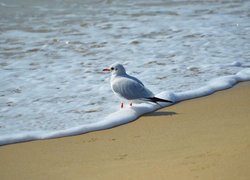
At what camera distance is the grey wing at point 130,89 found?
5.29 m

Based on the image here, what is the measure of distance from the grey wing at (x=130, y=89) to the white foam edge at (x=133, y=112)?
125 mm

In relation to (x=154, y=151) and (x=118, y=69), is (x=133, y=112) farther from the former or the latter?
(x=154, y=151)

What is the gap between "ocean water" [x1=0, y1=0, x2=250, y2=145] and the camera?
5.17m

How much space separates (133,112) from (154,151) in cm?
122

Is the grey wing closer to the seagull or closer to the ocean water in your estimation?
the seagull

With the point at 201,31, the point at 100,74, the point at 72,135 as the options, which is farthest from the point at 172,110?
the point at 201,31

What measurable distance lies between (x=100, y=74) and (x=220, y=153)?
306 cm

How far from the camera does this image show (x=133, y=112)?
523cm

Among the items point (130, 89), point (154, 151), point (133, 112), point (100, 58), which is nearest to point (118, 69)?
point (130, 89)

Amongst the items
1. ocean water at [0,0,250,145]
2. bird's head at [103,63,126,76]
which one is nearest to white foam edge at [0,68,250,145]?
ocean water at [0,0,250,145]

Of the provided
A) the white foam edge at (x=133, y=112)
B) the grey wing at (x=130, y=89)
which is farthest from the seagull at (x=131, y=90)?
the white foam edge at (x=133, y=112)

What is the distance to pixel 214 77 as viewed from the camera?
6277 millimetres

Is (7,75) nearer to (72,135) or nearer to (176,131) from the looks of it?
(72,135)

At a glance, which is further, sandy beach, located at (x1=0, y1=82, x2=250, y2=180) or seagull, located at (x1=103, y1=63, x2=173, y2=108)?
seagull, located at (x1=103, y1=63, x2=173, y2=108)
